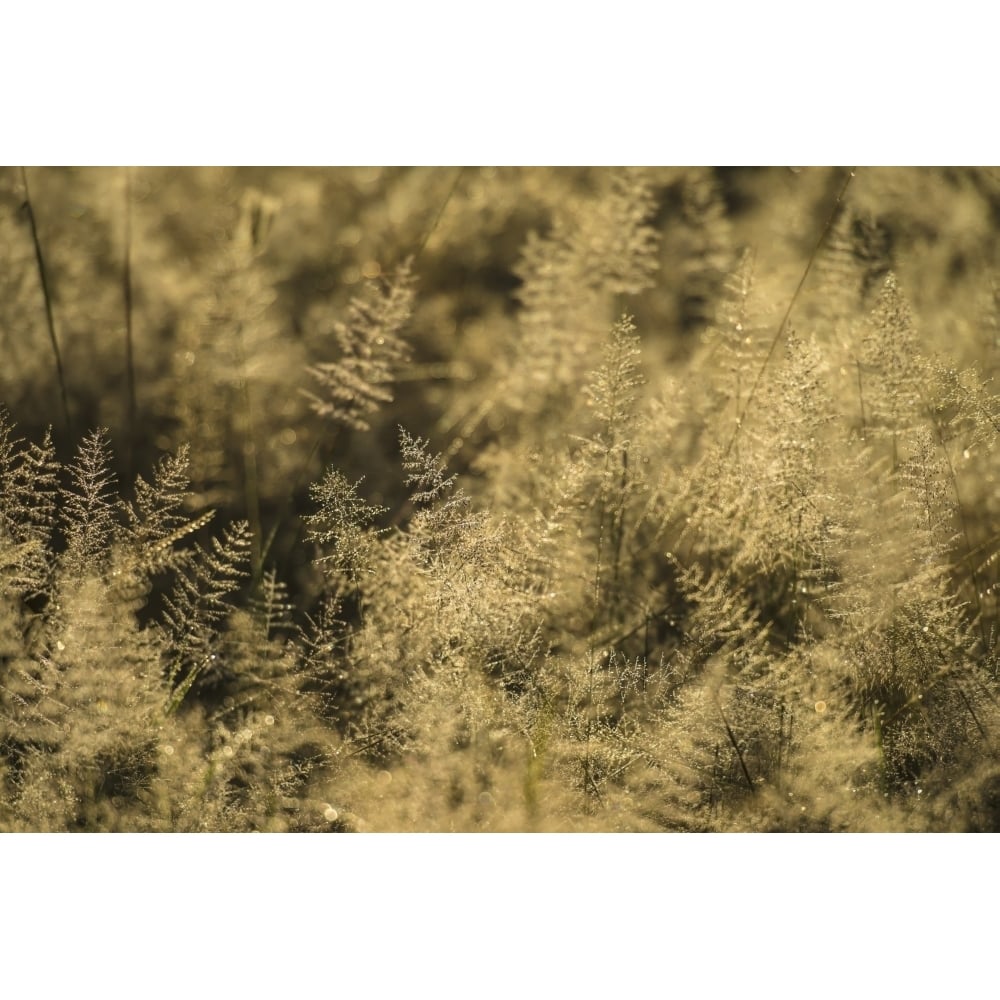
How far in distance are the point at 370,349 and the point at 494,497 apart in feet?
0.91

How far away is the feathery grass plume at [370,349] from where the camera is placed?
44.6 inches

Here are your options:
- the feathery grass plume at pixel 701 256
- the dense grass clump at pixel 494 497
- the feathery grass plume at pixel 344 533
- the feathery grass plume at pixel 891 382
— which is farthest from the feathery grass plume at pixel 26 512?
the feathery grass plume at pixel 891 382

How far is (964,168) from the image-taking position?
3.69 ft

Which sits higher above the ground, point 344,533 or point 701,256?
point 701,256

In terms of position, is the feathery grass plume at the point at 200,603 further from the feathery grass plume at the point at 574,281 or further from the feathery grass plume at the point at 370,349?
the feathery grass plume at the point at 574,281

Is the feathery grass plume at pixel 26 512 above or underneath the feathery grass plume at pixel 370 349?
underneath

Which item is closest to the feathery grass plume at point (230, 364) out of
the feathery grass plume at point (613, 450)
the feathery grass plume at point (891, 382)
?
the feathery grass plume at point (613, 450)

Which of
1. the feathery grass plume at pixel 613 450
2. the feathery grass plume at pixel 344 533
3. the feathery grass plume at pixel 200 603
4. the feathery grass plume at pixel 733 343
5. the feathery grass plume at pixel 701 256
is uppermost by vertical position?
the feathery grass plume at pixel 701 256

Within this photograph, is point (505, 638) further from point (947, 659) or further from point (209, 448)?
point (947, 659)

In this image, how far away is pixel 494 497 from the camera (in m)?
1.13

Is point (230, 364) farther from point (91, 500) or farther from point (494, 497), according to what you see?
point (494, 497)

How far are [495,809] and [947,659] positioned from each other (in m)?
0.68

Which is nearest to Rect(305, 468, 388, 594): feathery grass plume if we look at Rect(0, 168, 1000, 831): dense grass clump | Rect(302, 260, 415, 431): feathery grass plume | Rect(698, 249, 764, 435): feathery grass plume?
Rect(0, 168, 1000, 831): dense grass clump

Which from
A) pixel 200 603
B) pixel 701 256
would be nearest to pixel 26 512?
pixel 200 603
